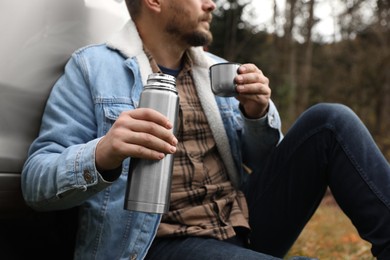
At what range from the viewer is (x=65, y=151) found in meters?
1.47

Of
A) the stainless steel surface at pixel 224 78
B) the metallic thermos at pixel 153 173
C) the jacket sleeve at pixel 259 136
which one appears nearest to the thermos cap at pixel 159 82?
the metallic thermos at pixel 153 173

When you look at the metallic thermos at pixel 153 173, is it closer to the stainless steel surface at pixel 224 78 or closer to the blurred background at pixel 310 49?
the stainless steel surface at pixel 224 78

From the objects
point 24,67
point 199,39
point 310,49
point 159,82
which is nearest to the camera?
point 159,82

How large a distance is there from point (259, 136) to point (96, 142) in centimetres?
80

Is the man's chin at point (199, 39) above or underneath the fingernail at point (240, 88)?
above

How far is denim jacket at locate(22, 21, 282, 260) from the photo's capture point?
1.45m

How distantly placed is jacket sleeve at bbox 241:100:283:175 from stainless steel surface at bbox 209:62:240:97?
231mm

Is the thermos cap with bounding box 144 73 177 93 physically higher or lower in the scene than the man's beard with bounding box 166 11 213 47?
lower

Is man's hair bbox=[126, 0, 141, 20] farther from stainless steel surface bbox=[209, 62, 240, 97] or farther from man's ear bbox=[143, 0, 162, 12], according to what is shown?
stainless steel surface bbox=[209, 62, 240, 97]

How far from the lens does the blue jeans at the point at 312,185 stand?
167 cm

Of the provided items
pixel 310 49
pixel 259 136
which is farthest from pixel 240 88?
pixel 310 49

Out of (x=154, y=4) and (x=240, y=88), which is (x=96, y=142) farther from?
(x=154, y=4)

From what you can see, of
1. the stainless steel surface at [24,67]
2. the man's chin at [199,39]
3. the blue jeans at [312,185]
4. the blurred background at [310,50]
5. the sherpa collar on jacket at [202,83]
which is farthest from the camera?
the blurred background at [310,50]

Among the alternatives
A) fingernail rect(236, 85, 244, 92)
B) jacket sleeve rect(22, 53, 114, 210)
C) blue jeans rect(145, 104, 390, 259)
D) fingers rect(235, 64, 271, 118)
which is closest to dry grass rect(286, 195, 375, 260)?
blue jeans rect(145, 104, 390, 259)
